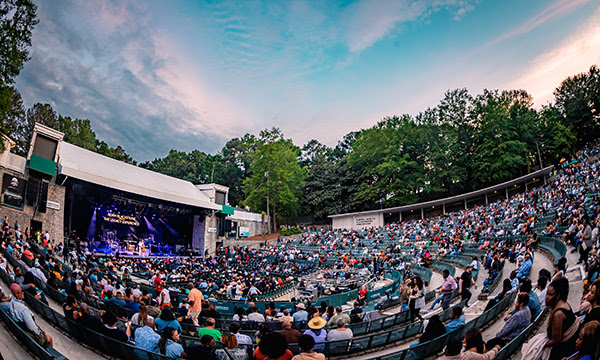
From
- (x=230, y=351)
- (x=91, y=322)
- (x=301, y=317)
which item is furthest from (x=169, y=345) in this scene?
(x=301, y=317)

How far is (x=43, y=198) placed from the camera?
20.8 meters

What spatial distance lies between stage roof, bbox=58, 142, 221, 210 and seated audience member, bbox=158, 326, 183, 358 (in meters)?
21.0

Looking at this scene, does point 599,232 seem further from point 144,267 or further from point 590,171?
point 144,267

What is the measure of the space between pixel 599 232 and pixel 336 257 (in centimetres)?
2011

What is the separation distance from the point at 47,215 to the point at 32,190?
1.86 metres

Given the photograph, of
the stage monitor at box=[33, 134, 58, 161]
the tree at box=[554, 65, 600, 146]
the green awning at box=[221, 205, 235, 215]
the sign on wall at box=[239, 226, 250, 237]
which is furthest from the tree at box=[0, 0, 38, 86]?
the tree at box=[554, 65, 600, 146]

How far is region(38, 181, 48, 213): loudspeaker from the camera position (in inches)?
805

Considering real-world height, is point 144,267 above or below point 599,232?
below

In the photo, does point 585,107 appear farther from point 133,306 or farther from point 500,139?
point 133,306

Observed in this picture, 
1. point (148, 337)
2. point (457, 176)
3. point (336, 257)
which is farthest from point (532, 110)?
point (148, 337)

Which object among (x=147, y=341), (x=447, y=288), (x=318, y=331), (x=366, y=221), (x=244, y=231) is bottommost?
(x=318, y=331)

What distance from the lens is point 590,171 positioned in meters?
22.5

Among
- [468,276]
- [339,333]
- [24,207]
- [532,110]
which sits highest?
[532,110]

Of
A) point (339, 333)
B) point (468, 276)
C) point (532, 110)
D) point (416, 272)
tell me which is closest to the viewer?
point (339, 333)
